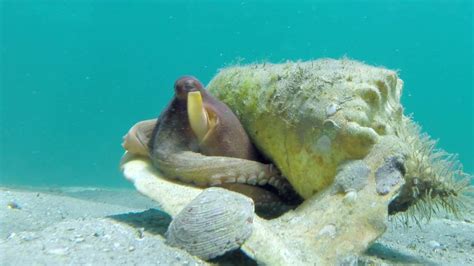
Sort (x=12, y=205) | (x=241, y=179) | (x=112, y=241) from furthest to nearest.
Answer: (x=12, y=205) < (x=241, y=179) < (x=112, y=241)

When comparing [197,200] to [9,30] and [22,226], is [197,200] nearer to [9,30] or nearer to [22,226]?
[22,226]

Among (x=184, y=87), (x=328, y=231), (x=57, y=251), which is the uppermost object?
(x=184, y=87)

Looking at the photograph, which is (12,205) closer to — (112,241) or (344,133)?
(112,241)

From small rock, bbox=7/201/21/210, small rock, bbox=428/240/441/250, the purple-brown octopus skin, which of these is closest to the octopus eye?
the purple-brown octopus skin

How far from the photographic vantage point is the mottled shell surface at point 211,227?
2727mm

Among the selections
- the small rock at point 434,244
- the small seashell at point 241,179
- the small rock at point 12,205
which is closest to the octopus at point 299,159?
the small seashell at point 241,179

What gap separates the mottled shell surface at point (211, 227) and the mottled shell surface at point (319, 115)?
35.3 inches

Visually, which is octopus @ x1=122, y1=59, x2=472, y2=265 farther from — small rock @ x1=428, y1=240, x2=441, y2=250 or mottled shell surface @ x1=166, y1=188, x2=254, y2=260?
small rock @ x1=428, y1=240, x2=441, y2=250

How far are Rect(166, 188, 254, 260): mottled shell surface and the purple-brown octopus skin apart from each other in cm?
80

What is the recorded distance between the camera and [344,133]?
331 centimetres

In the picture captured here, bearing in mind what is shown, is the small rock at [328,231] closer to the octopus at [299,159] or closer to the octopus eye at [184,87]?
the octopus at [299,159]

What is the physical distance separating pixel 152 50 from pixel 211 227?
109 meters

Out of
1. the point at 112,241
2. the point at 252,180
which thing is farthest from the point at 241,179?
the point at 112,241

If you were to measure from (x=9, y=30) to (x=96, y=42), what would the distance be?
17.3m
